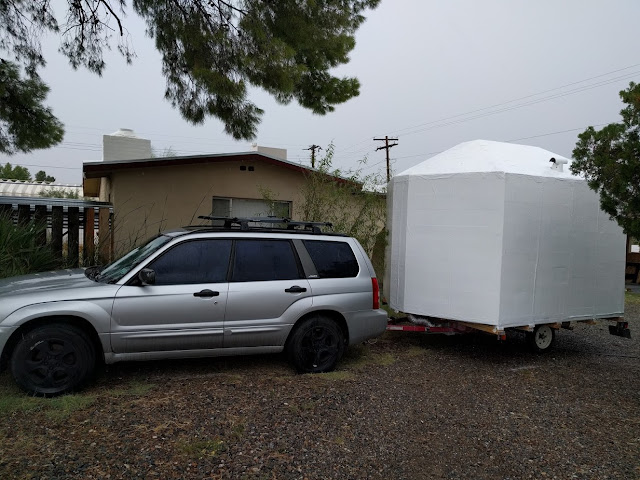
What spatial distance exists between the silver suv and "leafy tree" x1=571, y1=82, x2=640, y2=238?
2732 millimetres

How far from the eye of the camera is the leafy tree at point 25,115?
8961 mm

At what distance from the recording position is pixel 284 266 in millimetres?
5645

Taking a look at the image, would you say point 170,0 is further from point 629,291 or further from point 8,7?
point 629,291

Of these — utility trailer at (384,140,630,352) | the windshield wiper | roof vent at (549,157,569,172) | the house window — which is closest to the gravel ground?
utility trailer at (384,140,630,352)

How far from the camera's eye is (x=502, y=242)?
608cm

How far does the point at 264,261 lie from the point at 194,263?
2.60 ft

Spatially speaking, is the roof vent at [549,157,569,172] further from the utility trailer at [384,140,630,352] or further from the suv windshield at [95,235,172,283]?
the suv windshield at [95,235,172,283]

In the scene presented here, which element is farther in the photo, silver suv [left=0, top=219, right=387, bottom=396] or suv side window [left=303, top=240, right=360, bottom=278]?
suv side window [left=303, top=240, right=360, bottom=278]

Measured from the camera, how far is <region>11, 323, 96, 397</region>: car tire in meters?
4.41

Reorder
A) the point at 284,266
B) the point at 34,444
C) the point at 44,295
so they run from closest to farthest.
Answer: the point at 34,444 < the point at 44,295 < the point at 284,266

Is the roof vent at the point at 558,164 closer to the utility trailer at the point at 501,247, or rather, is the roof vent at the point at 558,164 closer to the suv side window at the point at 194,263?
the utility trailer at the point at 501,247

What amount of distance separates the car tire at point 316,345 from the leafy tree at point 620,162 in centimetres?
327

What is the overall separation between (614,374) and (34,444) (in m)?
6.54

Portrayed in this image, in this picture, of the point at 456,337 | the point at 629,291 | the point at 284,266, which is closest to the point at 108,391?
the point at 284,266
